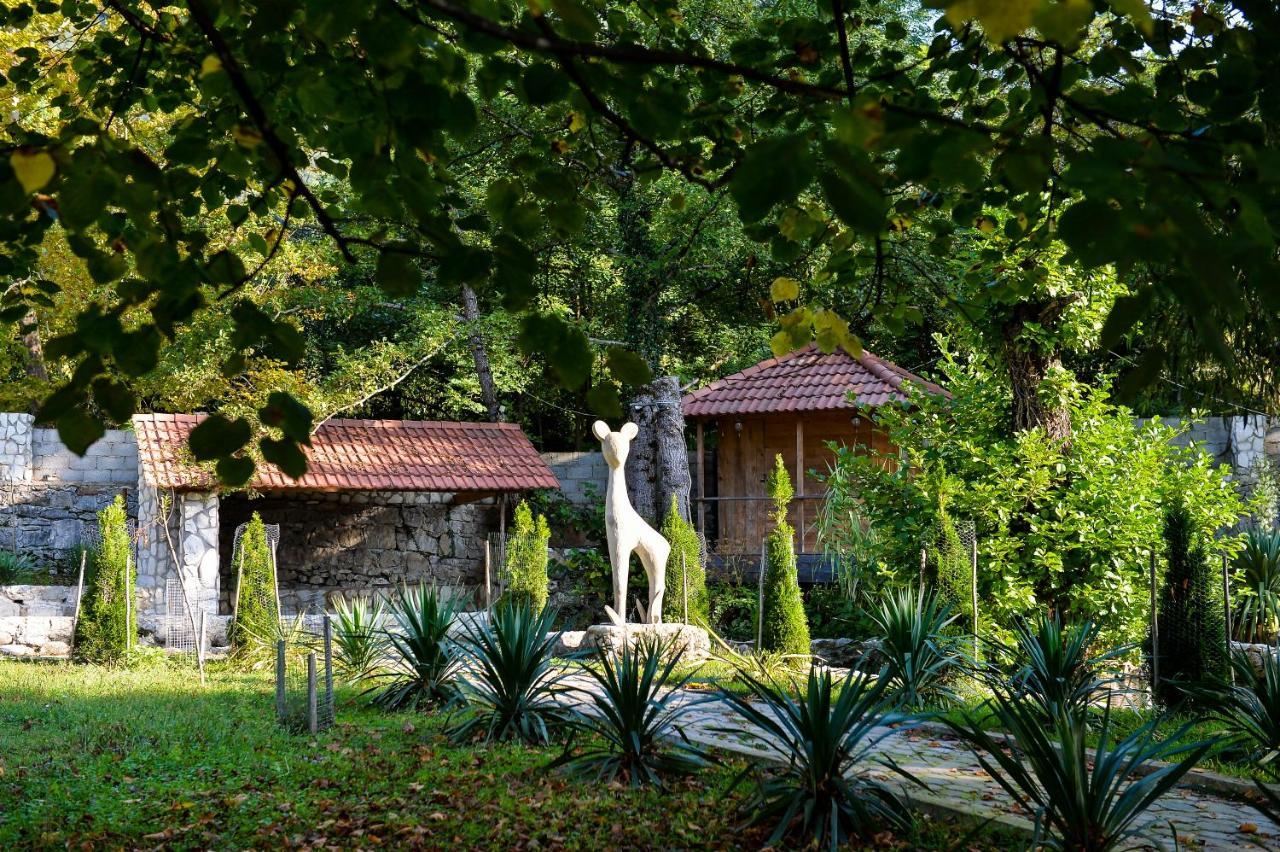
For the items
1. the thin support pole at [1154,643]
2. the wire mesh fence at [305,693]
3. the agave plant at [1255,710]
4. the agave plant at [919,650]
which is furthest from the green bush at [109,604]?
the agave plant at [1255,710]

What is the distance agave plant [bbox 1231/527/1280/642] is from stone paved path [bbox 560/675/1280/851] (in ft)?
15.6

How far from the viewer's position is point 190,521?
45.8 ft

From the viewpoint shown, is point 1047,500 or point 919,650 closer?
point 919,650

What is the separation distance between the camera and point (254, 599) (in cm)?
1234

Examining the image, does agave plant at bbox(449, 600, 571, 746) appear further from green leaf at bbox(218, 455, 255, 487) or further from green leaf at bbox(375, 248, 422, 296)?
green leaf at bbox(218, 455, 255, 487)

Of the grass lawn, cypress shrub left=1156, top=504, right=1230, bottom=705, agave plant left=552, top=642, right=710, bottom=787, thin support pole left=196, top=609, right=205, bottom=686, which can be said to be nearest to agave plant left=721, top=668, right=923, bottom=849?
the grass lawn

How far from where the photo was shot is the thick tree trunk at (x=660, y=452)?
1631 centimetres

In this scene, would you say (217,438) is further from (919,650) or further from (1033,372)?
(1033,372)

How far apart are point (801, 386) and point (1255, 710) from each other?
36.5ft

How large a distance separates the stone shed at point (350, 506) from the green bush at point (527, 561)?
4.35 feet

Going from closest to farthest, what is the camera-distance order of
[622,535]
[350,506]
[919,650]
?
[919,650] → [622,535] → [350,506]

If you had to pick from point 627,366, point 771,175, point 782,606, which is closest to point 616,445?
point 782,606

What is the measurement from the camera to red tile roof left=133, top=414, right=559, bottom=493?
46.2ft

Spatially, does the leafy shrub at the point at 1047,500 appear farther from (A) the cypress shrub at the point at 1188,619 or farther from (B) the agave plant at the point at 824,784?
(B) the agave plant at the point at 824,784
